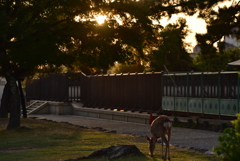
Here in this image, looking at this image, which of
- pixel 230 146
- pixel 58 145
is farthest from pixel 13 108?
pixel 230 146

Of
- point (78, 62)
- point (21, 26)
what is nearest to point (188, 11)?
point (78, 62)

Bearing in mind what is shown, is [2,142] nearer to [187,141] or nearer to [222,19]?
[187,141]

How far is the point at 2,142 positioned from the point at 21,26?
4.78 m

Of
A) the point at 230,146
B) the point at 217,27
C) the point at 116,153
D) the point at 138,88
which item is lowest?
the point at 116,153

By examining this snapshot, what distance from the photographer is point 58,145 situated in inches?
666

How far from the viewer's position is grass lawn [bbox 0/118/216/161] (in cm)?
1351

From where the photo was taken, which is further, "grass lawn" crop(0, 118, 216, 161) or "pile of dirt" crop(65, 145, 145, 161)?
"grass lawn" crop(0, 118, 216, 161)

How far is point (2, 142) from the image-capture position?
18.5m

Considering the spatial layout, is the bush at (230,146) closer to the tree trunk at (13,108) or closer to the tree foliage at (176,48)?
the tree trunk at (13,108)

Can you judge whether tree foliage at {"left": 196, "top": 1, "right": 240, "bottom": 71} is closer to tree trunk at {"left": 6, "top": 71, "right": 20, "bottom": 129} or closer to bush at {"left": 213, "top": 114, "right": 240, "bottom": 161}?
tree trunk at {"left": 6, "top": 71, "right": 20, "bottom": 129}

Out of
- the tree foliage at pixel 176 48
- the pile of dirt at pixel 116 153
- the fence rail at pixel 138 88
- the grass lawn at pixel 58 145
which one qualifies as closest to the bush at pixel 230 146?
the grass lawn at pixel 58 145

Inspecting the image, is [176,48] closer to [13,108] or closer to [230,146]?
[13,108]

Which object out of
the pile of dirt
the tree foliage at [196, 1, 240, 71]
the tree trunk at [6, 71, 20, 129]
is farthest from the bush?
the tree foliage at [196, 1, 240, 71]

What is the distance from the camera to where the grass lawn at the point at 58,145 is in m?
13.5
